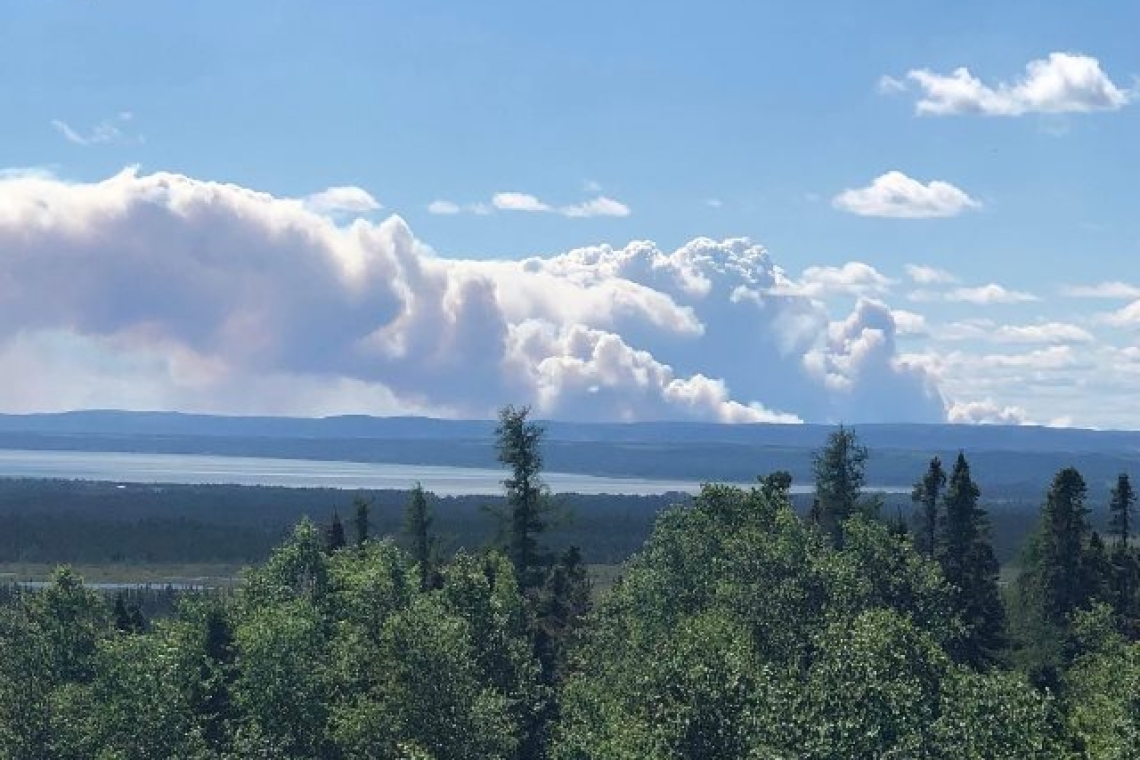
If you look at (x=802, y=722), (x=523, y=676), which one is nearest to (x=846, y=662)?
(x=802, y=722)

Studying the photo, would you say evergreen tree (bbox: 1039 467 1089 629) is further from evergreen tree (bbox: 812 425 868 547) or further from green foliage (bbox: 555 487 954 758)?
green foliage (bbox: 555 487 954 758)

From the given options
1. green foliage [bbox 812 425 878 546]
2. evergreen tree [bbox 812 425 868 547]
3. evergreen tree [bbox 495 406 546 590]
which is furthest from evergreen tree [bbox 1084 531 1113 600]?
evergreen tree [bbox 495 406 546 590]

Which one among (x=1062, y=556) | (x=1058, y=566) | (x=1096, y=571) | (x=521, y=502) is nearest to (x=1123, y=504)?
(x=1096, y=571)

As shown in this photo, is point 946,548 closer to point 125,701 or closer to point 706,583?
point 706,583

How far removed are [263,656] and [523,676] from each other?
15809 millimetres

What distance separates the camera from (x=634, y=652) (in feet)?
300

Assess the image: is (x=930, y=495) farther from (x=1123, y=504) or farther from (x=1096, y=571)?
(x=1096, y=571)

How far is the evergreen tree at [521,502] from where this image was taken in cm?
11988

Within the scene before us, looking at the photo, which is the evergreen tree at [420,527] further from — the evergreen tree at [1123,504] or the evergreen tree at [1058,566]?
the evergreen tree at [1123,504]

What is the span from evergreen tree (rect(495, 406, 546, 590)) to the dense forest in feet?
0.58

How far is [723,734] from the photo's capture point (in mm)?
66750

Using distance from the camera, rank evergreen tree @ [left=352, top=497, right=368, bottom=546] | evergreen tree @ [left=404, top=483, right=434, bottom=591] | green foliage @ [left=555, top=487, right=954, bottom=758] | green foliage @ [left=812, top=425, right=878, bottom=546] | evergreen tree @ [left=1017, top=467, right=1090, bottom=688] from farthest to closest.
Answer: evergreen tree @ [left=404, top=483, right=434, bottom=591]
evergreen tree @ [left=352, top=497, right=368, bottom=546]
green foliage @ [left=812, top=425, right=878, bottom=546]
evergreen tree @ [left=1017, top=467, right=1090, bottom=688]
green foliage @ [left=555, top=487, right=954, bottom=758]

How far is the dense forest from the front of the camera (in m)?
66.1

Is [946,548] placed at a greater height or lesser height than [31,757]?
greater
